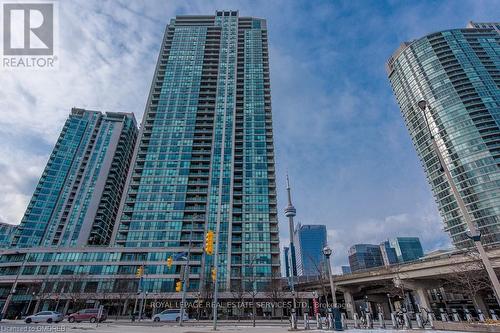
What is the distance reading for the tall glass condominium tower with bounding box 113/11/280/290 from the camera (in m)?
71.3

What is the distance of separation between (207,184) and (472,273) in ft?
215

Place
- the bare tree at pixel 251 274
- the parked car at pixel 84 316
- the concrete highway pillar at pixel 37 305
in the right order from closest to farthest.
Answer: the parked car at pixel 84 316 → the concrete highway pillar at pixel 37 305 → the bare tree at pixel 251 274

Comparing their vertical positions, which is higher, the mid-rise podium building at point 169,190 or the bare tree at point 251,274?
the mid-rise podium building at point 169,190

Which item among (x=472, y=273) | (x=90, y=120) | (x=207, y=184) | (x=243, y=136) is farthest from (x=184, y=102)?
(x=472, y=273)

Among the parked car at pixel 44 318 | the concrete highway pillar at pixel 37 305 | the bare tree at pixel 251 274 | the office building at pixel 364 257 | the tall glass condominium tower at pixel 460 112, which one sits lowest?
the parked car at pixel 44 318

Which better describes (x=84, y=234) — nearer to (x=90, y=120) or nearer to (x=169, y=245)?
(x=169, y=245)

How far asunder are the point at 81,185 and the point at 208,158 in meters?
56.9

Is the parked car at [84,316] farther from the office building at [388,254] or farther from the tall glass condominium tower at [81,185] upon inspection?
the office building at [388,254]

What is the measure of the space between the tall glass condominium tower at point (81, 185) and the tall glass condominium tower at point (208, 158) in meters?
30.1

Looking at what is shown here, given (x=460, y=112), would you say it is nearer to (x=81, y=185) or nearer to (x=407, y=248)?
(x=407, y=248)

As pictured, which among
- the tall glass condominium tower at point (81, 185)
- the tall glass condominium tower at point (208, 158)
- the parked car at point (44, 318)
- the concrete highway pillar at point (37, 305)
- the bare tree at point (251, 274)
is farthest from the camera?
the tall glass condominium tower at point (81, 185)

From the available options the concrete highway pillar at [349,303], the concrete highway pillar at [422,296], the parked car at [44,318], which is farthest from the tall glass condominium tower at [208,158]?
the concrete highway pillar at [422,296]

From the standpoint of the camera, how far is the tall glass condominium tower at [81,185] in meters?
92.3

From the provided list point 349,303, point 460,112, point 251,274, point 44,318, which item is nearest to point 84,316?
point 44,318
